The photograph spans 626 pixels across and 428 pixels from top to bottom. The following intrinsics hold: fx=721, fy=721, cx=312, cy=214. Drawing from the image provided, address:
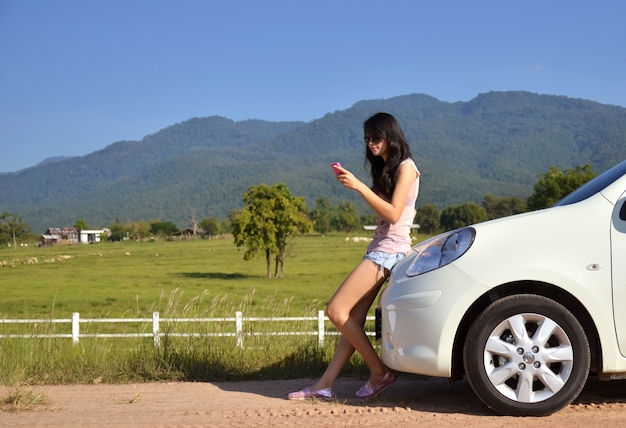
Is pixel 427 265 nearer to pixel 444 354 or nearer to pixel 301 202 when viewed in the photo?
pixel 444 354

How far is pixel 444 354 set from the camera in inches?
166

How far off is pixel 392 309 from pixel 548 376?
978 mm

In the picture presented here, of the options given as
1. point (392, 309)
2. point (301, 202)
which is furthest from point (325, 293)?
point (392, 309)

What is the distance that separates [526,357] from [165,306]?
28656 mm

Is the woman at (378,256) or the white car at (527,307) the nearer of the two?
the white car at (527,307)

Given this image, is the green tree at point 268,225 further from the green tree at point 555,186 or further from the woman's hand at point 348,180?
the woman's hand at point 348,180

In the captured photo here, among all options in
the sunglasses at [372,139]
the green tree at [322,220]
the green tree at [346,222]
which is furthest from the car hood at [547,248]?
the green tree at [346,222]

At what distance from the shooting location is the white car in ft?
13.4

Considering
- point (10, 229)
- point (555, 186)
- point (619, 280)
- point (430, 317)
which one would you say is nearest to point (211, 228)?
point (10, 229)

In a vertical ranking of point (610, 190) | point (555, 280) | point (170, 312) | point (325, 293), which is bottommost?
point (325, 293)

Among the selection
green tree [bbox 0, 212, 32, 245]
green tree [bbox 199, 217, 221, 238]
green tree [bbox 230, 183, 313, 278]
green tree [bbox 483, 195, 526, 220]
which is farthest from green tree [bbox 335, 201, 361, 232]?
green tree [bbox 230, 183, 313, 278]

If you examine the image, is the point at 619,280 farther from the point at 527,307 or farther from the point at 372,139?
the point at 372,139

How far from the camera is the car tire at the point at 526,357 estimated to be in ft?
13.3

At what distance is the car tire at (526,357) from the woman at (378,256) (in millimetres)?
848
